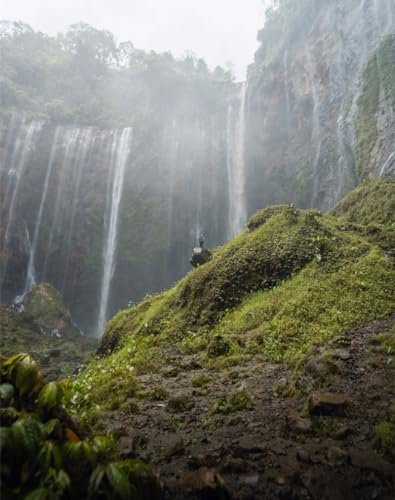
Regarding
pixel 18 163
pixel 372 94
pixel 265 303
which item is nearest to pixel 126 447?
pixel 265 303

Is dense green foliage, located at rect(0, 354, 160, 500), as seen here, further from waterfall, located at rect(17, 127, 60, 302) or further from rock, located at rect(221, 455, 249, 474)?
waterfall, located at rect(17, 127, 60, 302)

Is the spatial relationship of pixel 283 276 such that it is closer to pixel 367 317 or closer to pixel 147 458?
pixel 367 317

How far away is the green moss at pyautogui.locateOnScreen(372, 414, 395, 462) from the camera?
8.05 feet

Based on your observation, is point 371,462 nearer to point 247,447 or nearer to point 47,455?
point 247,447

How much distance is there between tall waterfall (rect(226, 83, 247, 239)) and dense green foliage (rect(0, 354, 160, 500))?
2152 cm

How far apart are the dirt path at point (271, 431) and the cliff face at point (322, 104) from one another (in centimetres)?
980

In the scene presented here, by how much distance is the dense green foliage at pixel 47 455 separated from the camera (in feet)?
4.95

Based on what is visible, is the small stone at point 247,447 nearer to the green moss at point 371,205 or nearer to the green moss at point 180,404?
the green moss at point 180,404

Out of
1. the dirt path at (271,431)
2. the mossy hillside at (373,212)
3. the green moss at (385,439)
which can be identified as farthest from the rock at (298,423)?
the mossy hillside at (373,212)

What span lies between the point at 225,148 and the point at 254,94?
16.8 ft

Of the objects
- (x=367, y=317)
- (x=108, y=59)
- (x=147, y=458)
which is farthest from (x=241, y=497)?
(x=108, y=59)

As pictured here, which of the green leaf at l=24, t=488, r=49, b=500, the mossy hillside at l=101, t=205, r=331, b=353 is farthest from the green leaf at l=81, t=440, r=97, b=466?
the mossy hillside at l=101, t=205, r=331, b=353

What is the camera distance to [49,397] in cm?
188

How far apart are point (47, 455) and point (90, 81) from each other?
127ft
